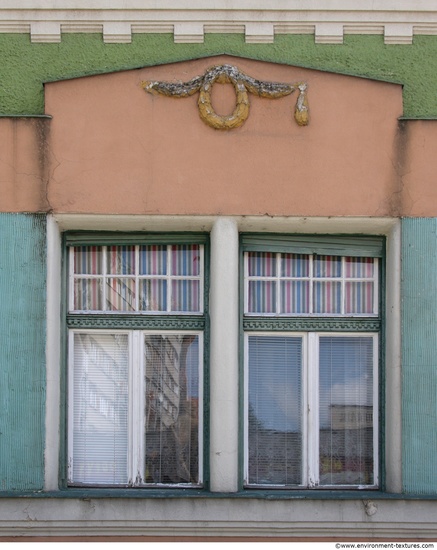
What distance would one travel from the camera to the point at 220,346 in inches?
302

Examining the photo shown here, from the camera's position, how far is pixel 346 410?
7938 millimetres

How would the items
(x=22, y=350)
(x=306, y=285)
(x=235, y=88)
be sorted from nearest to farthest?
(x=22, y=350) → (x=235, y=88) → (x=306, y=285)

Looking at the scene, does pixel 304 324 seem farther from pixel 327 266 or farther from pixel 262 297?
pixel 327 266

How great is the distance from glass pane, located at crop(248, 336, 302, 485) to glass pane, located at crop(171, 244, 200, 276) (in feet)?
→ 2.25

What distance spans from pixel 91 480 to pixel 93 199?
6.88 ft

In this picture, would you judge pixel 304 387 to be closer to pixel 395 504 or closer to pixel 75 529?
pixel 395 504

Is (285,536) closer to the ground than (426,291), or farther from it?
closer to the ground

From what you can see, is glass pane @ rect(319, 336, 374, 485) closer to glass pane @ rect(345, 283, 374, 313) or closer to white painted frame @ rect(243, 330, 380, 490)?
white painted frame @ rect(243, 330, 380, 490)

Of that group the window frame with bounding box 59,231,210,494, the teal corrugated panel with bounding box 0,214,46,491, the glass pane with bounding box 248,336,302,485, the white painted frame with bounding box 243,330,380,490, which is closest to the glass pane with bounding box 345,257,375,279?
the white painted frame with bounding box 243,330,380,490

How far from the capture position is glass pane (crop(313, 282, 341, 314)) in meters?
7.96

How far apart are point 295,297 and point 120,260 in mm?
1365
